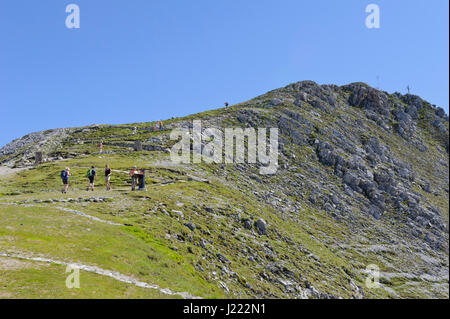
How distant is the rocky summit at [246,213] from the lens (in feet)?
66.2

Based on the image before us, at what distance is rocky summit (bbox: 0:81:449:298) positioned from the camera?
2017cm

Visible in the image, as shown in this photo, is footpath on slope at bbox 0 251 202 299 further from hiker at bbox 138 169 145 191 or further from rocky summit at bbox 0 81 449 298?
hiker at bbox 138 169 145 191

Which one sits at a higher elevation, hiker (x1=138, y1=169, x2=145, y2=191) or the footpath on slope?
hiker (x1=138, y1=169, x2=145, y2=191)

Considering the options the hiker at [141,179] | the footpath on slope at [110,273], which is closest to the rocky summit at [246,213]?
the footpath on slope at [110,273]

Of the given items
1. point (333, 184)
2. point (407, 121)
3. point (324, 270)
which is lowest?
point (324, 270)

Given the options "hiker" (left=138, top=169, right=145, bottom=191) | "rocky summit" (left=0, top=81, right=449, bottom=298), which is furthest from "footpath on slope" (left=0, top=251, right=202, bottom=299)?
"hiker" (left=138, top=169, right=145, bottom=191)

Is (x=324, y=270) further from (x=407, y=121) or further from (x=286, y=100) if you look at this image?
(x=407, y=121)

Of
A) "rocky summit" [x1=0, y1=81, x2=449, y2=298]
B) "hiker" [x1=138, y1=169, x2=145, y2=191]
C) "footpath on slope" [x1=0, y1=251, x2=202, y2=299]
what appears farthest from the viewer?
"hiker" [x1=138, y1=169, x2=145, y2=191]

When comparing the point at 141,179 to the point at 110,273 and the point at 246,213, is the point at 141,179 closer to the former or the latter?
the point at 246,213

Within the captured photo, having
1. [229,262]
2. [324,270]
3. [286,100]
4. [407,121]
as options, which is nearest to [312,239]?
[324,270]

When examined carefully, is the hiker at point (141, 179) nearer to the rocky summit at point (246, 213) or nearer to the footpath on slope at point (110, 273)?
the rocky summit at point (246, 213)

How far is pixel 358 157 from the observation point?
85.8 metres

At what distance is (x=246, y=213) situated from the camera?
4166 centimetres
